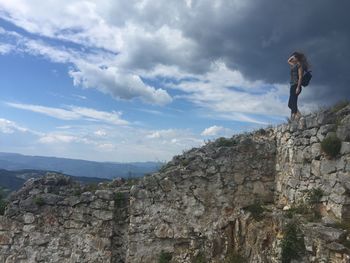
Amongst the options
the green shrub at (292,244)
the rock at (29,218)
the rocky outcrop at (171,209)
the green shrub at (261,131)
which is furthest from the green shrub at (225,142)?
the rock at (29,218)

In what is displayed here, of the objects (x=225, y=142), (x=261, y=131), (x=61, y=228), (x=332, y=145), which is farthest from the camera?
(x=261, y=131)

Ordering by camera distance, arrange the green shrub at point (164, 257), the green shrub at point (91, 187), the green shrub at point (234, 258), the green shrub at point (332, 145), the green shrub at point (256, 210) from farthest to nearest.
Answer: the green shrub at point (91, 187), the green shrub at point (164, 257), the green shrub at point (256, 210), the green shrub at point (234, 258), the green shrub at point (332, 145)

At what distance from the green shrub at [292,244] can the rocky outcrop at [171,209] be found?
5.54 ft

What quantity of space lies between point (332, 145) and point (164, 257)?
5.48 metres

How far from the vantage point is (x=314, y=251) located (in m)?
7.75

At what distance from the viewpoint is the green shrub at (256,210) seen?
34.7ft

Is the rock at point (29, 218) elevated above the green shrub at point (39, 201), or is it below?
below

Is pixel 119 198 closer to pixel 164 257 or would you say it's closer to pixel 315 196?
pixel 164 257

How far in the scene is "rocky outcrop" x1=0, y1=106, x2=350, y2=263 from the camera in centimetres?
1104

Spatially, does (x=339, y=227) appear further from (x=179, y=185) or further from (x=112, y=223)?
(x=112, y=223)

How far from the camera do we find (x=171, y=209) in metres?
11.5

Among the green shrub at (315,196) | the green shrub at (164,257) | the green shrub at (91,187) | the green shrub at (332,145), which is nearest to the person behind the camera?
the green shrub at (332,145)

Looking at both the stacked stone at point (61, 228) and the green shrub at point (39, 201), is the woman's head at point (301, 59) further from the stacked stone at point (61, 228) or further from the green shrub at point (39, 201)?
the green shrub at point (39, 201)

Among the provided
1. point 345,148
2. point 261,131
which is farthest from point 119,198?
point 345,148
